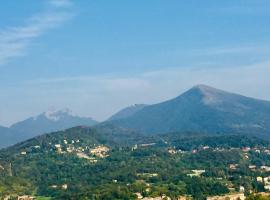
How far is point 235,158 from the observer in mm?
178625

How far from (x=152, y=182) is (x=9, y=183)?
3293cm

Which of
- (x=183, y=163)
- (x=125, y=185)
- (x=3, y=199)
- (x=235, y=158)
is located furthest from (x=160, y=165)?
(x=3, y=199)

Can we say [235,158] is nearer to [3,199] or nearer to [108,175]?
[108,175]

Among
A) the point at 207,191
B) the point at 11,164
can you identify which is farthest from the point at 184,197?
the point at 11,164

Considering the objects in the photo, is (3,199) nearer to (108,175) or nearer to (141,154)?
(108,175)

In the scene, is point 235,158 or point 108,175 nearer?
point 108,175

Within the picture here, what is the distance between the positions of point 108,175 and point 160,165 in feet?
69.4

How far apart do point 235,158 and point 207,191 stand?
62008 mm

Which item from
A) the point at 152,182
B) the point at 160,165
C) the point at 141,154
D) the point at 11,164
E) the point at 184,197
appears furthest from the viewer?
the point at 141,154

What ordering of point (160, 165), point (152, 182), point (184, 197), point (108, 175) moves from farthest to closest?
point (160, 165) < point (108, 175) < point (152, 182) < point (184, 197)

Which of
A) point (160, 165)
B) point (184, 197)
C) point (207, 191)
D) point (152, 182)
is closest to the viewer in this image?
point (184, 197)

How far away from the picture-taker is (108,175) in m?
147

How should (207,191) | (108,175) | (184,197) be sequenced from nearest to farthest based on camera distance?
(184,197)
(207,191)
(108,175)

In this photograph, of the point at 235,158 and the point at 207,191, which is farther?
the point at 235,158
